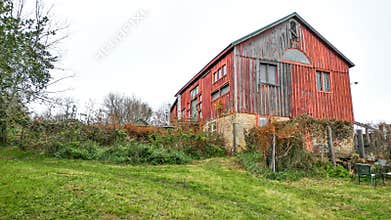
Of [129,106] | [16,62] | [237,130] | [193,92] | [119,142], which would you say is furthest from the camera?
[129,106]

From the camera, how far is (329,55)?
1794 cm

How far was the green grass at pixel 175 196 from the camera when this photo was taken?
17.8 ft

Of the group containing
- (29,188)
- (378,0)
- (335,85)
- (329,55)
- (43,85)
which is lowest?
(29,188)

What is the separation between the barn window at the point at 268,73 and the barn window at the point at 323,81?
292 cm

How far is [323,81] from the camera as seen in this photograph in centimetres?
1739

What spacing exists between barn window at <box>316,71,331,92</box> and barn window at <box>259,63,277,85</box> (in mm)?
2924

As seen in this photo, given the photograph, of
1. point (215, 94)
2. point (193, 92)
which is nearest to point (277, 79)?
point (215, 94)

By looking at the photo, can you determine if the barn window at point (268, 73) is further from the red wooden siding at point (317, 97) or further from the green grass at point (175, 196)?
the green grass at point (175, 196)

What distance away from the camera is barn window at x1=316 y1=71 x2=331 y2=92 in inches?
678

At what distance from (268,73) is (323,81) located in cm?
377

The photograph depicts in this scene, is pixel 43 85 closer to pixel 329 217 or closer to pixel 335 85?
pixel 329 217

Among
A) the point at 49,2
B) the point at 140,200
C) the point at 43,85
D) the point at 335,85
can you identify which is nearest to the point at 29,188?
the point at 140,200

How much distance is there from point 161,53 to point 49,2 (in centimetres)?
722

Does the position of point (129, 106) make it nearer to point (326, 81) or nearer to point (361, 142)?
point (326, 81)
